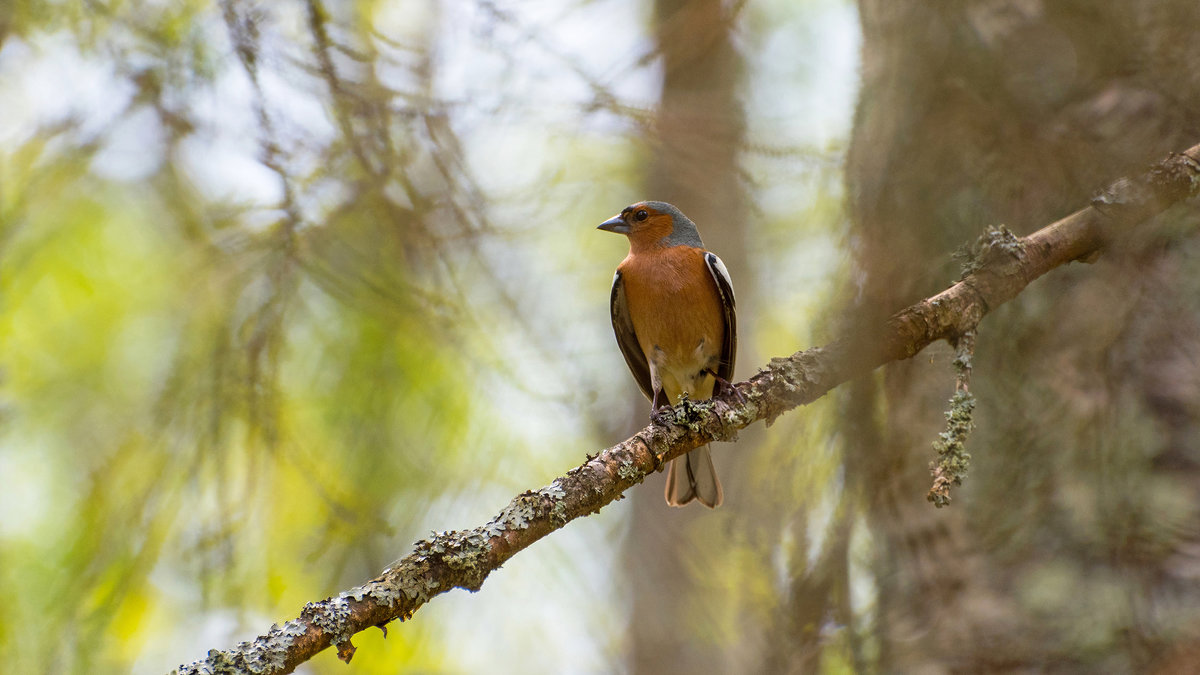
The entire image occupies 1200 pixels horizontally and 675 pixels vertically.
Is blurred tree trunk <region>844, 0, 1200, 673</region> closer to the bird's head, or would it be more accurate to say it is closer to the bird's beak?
the bird's head

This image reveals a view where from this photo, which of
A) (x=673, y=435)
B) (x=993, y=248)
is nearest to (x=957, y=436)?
(x=993, y=248)

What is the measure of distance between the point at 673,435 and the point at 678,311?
1.67m

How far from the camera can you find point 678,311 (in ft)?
14.5

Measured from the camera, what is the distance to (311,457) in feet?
14.1

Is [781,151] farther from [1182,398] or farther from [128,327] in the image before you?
[128,327]

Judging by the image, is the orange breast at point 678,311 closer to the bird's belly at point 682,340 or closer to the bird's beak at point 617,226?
the bird's belly at point 682,340

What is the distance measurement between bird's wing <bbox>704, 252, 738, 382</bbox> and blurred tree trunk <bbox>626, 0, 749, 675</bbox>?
52cm

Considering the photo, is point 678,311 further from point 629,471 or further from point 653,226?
point 629,471

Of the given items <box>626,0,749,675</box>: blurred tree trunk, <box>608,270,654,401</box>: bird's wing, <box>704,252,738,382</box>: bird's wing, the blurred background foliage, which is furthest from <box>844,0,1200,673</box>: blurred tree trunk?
<box>608,270,654,401</box>: bird's wing

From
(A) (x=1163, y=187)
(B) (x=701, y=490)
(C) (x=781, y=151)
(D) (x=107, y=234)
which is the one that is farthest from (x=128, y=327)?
(A) (x=1163, y=187)

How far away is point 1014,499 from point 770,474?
35.7 inches

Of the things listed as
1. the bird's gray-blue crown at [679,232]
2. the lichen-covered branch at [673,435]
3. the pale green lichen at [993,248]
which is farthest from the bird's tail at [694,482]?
the pale green lichen at [993,248]

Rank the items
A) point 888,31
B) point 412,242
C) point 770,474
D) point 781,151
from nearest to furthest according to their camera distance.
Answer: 1. point 888,31
2. point 770,474
3. point 781,151
4. point 412,242

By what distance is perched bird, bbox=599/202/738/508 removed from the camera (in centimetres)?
442
